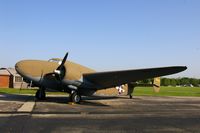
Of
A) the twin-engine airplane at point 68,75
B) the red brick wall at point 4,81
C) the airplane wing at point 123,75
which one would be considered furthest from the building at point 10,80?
the airplane wing at point 123,75

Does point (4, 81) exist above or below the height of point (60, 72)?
above

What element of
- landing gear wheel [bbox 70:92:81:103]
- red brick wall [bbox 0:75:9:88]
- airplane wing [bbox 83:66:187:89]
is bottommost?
landing gear wheel [bbox 70:92:81:103]

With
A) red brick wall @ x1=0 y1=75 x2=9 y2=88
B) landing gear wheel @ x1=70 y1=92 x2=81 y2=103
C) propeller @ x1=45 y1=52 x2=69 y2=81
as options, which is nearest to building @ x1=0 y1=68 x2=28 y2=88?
red brick wall @ x1=0 y1=75 x2=9 y2=88

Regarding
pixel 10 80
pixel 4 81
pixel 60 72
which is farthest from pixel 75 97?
pixel 4 81

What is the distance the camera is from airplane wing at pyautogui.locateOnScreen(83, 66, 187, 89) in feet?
70.3

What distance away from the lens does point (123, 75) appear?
2309 centimetres

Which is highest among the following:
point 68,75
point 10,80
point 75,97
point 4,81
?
point 10,80

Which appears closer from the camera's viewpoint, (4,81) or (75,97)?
(75,97)

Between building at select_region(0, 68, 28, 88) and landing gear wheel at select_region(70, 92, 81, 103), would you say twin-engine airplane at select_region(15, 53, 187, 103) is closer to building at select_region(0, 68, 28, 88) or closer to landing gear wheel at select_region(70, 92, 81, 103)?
landing gear wheel at select_region(70, 92, 81, 103)

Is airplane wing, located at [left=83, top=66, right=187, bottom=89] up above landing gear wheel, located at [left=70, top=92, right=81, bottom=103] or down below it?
above

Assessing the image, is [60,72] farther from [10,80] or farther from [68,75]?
[10,80]

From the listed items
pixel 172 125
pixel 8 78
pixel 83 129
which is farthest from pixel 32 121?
Answer: pixel 8 78

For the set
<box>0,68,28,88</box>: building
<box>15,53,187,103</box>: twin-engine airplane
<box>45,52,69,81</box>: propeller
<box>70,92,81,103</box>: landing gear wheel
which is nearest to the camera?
<box>45,52,69,81</box>: propeller

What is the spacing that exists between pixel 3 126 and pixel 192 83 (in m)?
182
